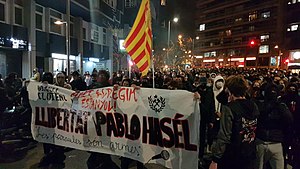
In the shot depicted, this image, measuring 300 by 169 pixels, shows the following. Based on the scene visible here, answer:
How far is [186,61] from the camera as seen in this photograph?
6319 cm

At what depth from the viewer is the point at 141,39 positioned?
6.86 m

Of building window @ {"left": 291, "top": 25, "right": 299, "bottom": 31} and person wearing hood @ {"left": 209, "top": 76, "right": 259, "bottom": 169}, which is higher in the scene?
building window @ {"left": 291, "top": 25, "right": 299, "bottom": 31}

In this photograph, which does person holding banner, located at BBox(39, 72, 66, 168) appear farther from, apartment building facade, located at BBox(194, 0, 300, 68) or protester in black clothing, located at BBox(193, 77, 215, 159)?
apartment building facade, located at BBox(194, 0, 300, 68)

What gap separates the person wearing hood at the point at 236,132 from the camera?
391cm

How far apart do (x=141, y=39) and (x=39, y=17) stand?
1916 centimetres

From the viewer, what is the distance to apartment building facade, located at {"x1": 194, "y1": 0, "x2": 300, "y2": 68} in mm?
80062

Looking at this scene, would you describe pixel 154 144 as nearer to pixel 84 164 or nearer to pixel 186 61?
pixel 84 164

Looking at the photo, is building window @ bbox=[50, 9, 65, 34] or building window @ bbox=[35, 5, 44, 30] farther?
building window @ bbox=[50, 9, 65, 34]

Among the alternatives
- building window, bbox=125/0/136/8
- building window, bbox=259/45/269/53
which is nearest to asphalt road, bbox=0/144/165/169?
building window, bbox=125/0/136/8

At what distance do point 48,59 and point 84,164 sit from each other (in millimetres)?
19001

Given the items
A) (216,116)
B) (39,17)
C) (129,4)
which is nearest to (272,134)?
(216,116)

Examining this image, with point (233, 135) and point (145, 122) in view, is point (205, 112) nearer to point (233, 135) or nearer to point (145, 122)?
point (145, 122)

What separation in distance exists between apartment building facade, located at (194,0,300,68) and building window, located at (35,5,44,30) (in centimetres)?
5759

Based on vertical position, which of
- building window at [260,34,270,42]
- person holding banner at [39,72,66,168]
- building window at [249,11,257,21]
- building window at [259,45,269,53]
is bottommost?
person holding banner at [39,72,66,168]
